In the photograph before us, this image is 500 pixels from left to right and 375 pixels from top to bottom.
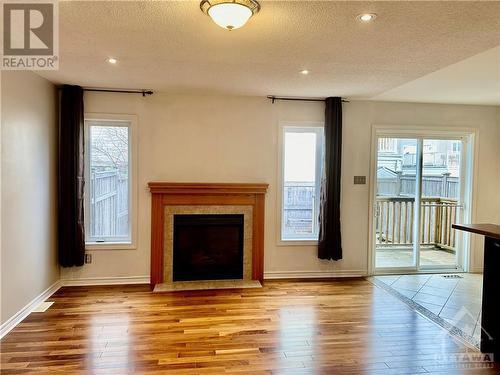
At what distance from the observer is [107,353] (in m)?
2.75

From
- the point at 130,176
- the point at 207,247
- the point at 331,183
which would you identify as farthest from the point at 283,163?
the point at 130,176

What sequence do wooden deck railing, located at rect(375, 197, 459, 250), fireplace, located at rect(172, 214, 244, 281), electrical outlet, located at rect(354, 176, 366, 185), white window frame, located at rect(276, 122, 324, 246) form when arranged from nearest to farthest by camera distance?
fireplace, located at rect(172, 214, 244, 281), white window frame, located at rect(276, 122, 324, 246), electrical outlet, located at rect(354, 176, 366, 185), wooden deck railing, located at rect(375, 197, 459, 250)

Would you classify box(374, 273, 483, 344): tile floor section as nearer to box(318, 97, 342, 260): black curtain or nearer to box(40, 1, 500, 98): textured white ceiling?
box(318, 97, 342, 260): black curtain

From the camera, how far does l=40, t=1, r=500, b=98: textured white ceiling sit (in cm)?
210

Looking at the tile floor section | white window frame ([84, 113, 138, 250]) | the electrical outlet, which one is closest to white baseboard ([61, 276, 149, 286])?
white window frame ([84, 113, 138, 250])

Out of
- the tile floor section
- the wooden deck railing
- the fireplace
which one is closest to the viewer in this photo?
the tile floor section

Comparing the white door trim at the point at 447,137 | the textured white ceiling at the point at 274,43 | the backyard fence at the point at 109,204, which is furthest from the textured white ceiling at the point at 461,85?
the backyard fence at the point at 109,204

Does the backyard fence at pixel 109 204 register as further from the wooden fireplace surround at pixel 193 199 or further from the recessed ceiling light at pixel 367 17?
the recessed ceiling light at pixel 367 17

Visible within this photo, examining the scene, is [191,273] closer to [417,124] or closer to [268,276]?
[268,276]

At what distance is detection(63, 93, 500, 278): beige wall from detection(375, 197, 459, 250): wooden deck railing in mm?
490

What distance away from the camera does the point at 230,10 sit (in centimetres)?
192

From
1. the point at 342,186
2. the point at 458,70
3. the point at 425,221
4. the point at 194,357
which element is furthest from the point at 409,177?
the point at 194,357

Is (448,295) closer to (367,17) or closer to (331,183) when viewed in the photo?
(331,183)

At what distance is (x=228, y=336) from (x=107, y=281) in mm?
2125
